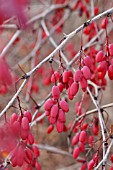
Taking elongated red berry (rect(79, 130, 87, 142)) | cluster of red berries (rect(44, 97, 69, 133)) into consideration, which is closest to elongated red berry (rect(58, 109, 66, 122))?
cluster of red berries (rect(44, 97, 69, 133))

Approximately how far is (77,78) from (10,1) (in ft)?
1.82

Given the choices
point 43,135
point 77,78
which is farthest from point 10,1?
point 43,135

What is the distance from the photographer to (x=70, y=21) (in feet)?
15.9

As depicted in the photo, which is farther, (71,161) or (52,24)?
(52,24)

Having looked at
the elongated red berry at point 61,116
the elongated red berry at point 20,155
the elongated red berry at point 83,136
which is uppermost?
the elongated red berry at point 61,116

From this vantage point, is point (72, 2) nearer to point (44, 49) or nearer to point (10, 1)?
point (44, 49)

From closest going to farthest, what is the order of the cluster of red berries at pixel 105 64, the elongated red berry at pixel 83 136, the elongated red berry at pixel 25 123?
1. the elongated red berry at pixel 25 123
2. the cluster of red berries at pixel 105 64
3. the elongated red berry at pixel 83 136

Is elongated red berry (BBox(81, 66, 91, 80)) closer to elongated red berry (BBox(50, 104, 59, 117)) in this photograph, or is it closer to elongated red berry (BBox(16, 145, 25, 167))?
elongated red berry (BBox(50, 104, 59, 117))

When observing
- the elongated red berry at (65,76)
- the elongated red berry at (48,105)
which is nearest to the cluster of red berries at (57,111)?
the elongated red berry at (48,105)

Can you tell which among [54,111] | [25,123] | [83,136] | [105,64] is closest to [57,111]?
[54,111]

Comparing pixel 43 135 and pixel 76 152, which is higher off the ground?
pixel 43 135

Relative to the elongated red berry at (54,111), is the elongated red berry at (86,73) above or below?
above

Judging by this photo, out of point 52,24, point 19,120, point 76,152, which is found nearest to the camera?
point 19,120

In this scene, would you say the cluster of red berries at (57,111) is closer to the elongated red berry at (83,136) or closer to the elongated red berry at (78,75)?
the elongated red berry at (78,75)
